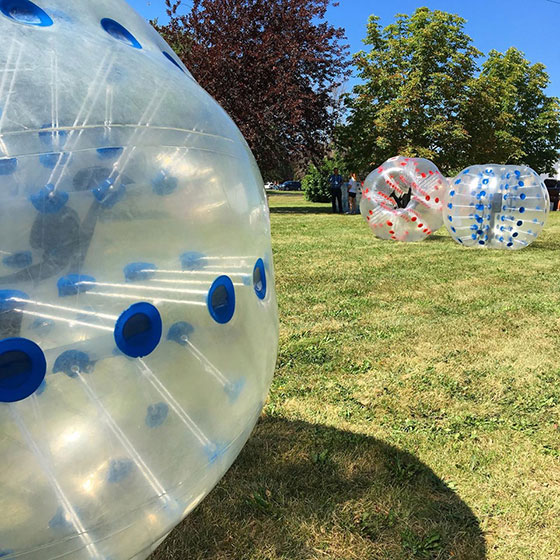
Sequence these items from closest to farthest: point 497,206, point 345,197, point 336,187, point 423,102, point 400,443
→ 1. point 400,443
2. point 497,206
3. point 336,187
4. point 345,197
5. point 423,102

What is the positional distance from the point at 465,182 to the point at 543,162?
26.8 metres

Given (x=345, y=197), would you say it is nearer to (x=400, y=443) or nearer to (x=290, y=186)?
(x=400, y=443)

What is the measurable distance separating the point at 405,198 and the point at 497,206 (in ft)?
6.37

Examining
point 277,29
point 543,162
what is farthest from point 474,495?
point 543,162

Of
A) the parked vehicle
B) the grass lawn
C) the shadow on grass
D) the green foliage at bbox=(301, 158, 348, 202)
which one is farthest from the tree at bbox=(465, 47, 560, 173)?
the parked vehicle

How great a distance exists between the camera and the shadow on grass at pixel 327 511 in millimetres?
2293

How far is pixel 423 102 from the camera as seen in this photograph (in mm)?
24156

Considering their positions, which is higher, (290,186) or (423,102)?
(423,102)

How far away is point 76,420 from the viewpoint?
3.98 feet

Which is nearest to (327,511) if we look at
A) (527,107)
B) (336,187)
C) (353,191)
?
(353,191)

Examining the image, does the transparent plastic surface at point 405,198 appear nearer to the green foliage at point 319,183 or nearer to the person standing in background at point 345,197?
the person standing in background at point 345,197

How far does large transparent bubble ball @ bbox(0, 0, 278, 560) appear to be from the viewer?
3.83 feet

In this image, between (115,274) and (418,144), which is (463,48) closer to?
(418,144)

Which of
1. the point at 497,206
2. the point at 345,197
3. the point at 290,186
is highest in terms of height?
the point at 497,206
